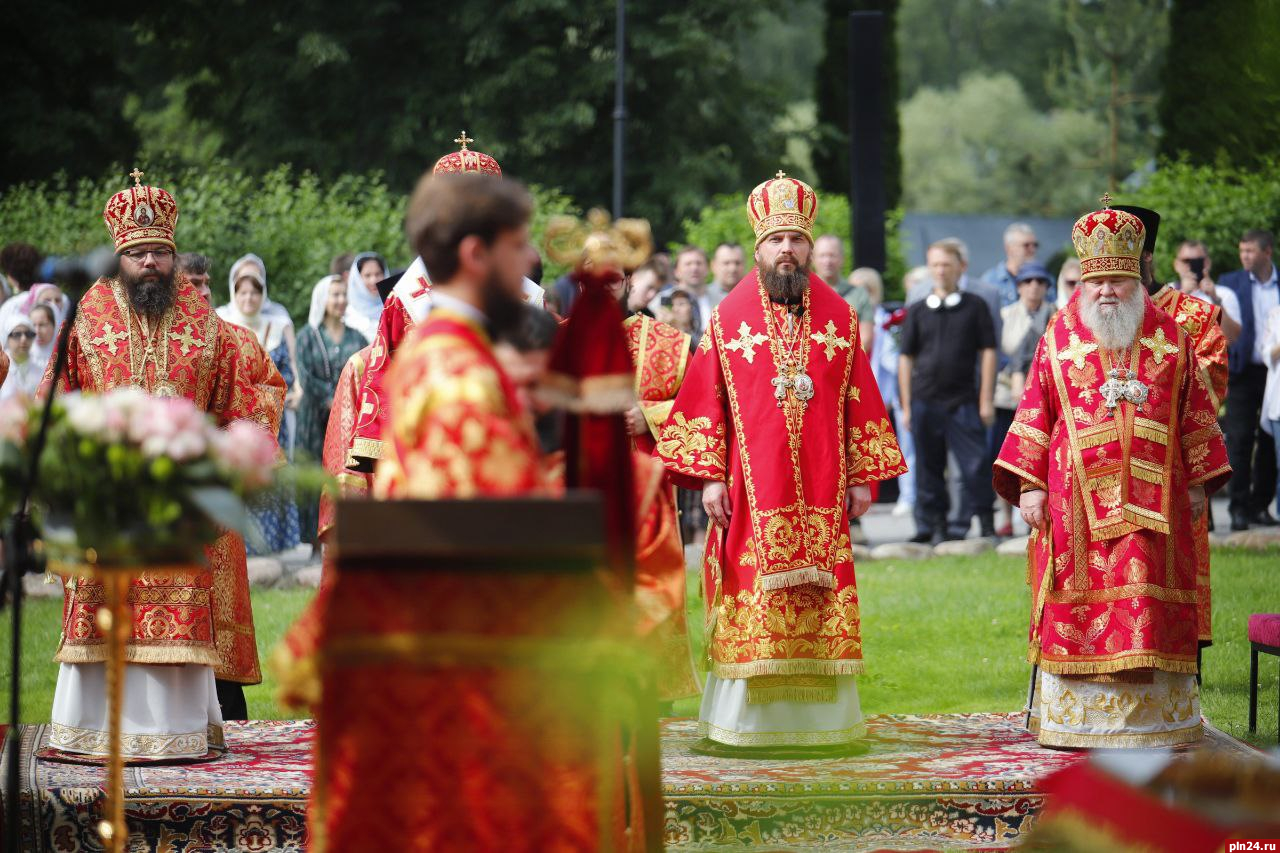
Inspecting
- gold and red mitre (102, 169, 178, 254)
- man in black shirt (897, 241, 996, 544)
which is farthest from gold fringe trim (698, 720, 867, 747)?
man in black shirt (897, 241, 996, 544)

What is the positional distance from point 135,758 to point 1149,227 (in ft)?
17.0

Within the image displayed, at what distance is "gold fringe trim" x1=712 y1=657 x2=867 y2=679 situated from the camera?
8023mm

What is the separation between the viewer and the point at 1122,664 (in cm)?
794

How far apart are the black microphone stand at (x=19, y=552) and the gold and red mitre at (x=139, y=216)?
216cm

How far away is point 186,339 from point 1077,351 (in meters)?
3.88

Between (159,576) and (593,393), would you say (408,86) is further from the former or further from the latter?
(593,393)

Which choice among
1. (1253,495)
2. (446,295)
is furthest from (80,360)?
(1253,495)

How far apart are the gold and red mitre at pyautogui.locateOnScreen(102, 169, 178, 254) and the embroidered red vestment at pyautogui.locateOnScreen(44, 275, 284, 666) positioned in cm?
27

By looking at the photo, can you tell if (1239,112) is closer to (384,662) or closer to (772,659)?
(772,659)

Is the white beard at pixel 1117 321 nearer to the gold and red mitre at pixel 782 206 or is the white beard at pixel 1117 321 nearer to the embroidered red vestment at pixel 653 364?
the gold and red mitre at pixel 782 206

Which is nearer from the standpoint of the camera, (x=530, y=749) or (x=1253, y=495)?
(x=530, y=749)

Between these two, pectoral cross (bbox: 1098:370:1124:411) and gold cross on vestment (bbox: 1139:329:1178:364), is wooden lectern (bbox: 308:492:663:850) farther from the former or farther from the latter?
gold cross on vestment (bbox: 1139:329:1178:364)

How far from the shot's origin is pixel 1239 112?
976 inches

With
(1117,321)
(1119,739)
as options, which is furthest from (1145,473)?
(1119,739)
